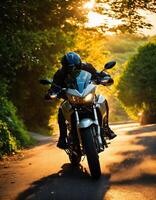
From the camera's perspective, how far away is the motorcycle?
22.8ft

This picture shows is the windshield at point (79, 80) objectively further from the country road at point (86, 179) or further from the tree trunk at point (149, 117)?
the tree trunk at point (149, 117)

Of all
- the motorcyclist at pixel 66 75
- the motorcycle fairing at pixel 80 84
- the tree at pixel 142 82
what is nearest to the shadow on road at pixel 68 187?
the motorcyclist at pixel 66 75

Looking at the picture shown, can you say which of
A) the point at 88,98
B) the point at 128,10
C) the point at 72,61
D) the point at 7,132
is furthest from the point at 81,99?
the point at 128,10

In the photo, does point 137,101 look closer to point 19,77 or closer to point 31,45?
point 19,77

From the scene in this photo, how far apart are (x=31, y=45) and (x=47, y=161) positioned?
7910 millimetres

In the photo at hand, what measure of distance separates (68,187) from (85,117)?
3.92 feet

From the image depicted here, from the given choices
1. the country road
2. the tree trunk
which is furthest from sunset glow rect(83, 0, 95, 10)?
the tree trunk

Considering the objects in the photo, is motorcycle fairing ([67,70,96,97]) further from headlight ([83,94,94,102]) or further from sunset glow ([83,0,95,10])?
sunset glow ([83,0,95,10])

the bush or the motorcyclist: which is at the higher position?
the motorcyclist

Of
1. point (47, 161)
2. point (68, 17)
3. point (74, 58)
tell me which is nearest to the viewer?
point (74, 58)

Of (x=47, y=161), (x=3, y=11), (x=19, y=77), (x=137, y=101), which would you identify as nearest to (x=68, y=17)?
(x=19, y=77)

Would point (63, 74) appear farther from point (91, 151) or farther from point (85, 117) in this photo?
point (91, 151)

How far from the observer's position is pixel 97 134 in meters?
7.18

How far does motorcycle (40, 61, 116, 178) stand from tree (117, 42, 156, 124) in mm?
38216
